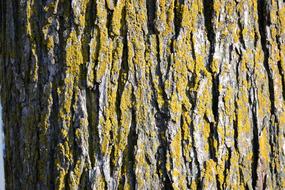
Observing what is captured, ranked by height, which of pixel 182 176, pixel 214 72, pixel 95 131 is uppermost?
pixel 214 72

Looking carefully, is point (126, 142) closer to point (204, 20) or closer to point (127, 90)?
point (127, 90)

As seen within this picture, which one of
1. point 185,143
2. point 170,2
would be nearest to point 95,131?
point 185,143

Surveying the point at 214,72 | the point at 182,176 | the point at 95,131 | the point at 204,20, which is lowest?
the point at 182,176

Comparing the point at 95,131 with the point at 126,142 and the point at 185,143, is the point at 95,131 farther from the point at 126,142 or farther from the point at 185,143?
the point at 185,143

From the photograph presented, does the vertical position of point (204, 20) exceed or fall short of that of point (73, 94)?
it exceeds it

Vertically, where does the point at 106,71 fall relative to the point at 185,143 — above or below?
above

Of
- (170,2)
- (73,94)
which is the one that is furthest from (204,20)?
(73,94)
